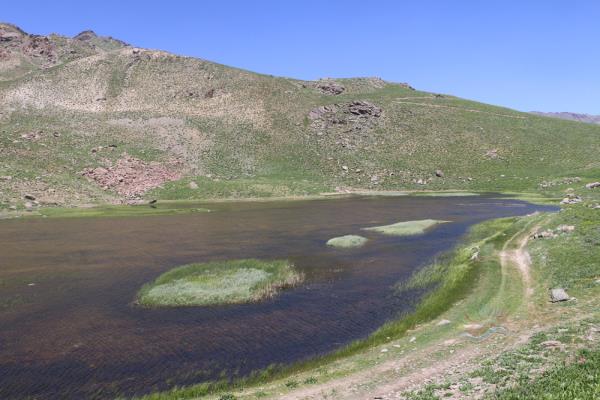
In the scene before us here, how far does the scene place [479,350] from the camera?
20.9 meters


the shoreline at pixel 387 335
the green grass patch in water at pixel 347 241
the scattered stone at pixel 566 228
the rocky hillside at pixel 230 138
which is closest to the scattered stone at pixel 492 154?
the rocky hillside at pixel 230 138

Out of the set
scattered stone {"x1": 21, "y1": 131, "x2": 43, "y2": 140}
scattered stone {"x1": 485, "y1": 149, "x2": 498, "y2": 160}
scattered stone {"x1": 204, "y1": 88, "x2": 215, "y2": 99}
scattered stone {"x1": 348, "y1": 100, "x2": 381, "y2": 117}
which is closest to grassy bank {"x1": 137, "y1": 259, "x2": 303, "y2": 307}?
scattered stone {"x1": 21, "y1": 131, "x2": 43, "y2": 140}

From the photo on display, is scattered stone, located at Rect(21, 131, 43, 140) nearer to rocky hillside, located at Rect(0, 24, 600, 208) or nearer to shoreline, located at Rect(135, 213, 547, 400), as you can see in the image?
rocky hillside, located at Rect(0, 24, 600, 208)

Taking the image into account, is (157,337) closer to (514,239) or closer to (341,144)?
(514,239)

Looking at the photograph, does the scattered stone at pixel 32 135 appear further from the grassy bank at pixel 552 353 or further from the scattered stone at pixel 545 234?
the grassy bank at pixel 552 353

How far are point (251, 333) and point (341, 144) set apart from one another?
13535 cm

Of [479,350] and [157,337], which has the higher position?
[479,350]

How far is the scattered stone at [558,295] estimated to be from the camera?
26.1 metres

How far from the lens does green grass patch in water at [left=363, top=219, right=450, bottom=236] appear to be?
56.8m

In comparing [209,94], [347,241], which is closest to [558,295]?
[347,241]

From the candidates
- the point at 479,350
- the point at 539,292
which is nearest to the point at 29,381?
the point at 479,350

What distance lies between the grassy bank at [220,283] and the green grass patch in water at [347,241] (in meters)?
10.3

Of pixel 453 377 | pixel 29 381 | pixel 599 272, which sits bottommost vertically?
pixel 29 381

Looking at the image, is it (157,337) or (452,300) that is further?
(452,300)
